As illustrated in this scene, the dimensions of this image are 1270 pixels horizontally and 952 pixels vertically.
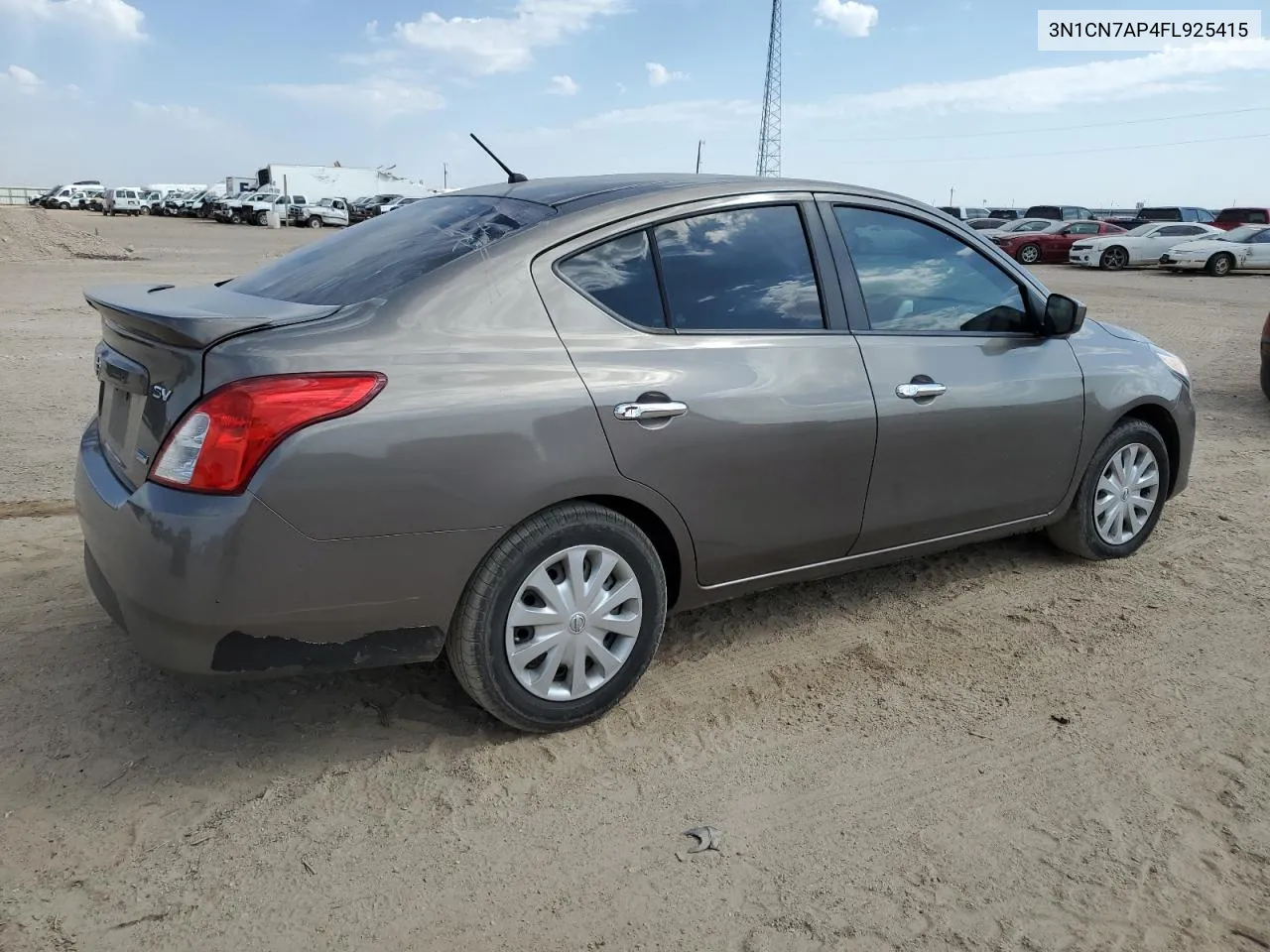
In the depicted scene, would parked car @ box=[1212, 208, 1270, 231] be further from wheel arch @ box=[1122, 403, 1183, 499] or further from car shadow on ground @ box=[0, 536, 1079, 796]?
car shadow on ground @ box=[0, 536, 1079, 796]

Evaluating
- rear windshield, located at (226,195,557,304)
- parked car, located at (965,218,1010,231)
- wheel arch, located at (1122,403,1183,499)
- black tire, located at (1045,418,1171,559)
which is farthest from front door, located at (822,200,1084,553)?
parked car, located at (965,218,1010,231)

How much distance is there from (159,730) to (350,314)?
1.43 m

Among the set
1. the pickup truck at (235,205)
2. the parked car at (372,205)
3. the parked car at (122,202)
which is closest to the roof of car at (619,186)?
the parked car at (372,205)

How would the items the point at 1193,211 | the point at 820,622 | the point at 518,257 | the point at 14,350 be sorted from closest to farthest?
the point at 518,257 → the point at 820,622 → the point at 14,350 → the point at 1193,211

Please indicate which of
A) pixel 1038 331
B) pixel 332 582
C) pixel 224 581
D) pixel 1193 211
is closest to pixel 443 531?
pixel 332 582

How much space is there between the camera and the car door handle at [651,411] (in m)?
3.15

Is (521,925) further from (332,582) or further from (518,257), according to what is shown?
(518,257)

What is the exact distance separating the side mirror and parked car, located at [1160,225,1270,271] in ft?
90.1

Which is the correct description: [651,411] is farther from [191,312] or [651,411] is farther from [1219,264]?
[1219,264]

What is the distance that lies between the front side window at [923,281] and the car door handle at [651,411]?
1004mm

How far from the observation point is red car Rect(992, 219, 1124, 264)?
32.4 meters

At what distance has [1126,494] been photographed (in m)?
4.85

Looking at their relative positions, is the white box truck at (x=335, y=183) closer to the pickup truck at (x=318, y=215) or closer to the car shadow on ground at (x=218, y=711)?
the pickup truck at (x=318, y=215)

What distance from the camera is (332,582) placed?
279 cm
